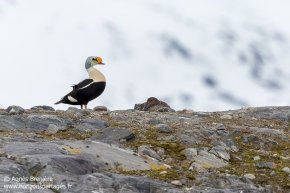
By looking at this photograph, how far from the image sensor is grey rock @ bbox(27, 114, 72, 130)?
16.8m

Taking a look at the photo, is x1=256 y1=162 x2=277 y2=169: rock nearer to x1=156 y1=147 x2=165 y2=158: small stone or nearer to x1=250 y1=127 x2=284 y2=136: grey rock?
x1=156 y1=147 x2=165 y2=158: small stone

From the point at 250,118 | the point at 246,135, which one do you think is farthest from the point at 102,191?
the point at 250,118

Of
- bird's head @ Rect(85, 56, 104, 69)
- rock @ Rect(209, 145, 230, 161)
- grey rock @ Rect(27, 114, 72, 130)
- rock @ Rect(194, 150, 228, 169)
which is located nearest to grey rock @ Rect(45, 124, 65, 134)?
grey rock @ Rect(27, 114, 72, 130)

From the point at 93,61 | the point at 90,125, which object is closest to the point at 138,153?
the point at 90,125

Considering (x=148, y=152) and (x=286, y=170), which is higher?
(x=148, y=152)

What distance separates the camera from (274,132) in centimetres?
1830

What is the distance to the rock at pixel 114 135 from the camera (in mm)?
15414

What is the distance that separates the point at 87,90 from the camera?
22500 millimetres

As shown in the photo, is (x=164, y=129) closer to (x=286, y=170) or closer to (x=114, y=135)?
(x=114, y=135)

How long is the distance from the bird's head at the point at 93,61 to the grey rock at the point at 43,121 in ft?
21.5

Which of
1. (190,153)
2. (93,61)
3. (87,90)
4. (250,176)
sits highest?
(93,61)

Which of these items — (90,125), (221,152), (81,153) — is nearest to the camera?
(81,153)

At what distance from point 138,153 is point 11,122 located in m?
4.36

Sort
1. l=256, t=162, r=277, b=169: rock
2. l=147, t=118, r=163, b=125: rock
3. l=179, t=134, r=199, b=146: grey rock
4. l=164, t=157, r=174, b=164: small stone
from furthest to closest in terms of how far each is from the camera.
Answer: l=147, t=118, r=163, b=125: rock → l=179, t=134, r=199, b=146: grey rock → l=256, t=162, r=277, b=169: rock → l=164, t=157, r=174, b=164: small stone
